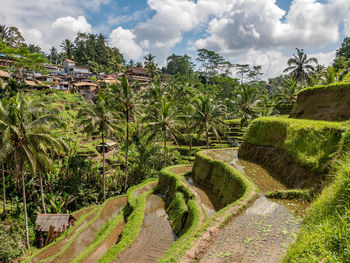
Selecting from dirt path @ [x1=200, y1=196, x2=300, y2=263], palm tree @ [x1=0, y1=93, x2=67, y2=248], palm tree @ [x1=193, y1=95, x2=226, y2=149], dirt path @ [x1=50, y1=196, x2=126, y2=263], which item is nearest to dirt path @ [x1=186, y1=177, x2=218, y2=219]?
dirt path @ [x1=200, y1=196, x2=300, y2=263]

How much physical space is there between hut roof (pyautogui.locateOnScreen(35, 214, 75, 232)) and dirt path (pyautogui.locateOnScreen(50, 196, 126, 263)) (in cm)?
297

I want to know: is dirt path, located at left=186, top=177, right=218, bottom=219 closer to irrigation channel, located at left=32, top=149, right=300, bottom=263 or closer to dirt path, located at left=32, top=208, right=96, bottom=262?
irrigation channel, located at left=32, top=149, right=300, bottom=263

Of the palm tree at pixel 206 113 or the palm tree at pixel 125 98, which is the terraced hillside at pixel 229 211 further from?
the palm tree at pixel 125 98

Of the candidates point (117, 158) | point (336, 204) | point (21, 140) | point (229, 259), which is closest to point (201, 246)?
point (229, 259)

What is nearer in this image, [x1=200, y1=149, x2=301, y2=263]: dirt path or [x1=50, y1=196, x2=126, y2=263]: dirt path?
[x1=200, y1=149, x2=301, y2=263]: dirt path

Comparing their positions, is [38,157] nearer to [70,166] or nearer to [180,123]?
[70,166]

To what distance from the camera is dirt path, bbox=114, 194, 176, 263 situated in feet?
34.2

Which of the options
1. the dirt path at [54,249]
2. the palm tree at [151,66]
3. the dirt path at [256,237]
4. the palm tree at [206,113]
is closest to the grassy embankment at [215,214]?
the dirt path at [256,237]

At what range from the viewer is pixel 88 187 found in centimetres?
2680

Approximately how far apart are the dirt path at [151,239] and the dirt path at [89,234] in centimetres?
506

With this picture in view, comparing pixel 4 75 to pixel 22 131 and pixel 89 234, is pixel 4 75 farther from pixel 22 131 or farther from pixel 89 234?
pixel 89 234

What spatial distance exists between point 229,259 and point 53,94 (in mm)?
53521

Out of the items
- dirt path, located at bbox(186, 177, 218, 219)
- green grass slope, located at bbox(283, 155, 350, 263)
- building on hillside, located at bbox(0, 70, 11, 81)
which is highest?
building on hillside, located at bbox(0, 70, 11, 81)

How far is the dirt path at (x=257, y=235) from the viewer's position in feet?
20.9
